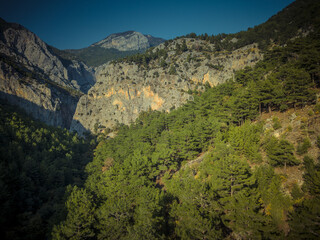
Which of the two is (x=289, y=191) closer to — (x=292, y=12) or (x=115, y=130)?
(x=115, y=130)

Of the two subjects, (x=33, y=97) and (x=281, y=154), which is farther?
(x=33, y=97)

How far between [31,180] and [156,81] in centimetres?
8124

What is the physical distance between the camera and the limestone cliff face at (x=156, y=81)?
301 ft

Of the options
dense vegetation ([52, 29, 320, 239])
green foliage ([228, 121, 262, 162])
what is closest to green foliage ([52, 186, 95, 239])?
dense vegetation ([52, 29, 320, 239])

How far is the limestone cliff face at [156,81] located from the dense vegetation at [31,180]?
40.2 m

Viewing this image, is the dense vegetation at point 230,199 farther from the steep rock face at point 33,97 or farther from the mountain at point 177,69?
the steep rock face at point 33,97

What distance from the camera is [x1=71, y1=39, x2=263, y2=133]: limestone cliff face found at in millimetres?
91688

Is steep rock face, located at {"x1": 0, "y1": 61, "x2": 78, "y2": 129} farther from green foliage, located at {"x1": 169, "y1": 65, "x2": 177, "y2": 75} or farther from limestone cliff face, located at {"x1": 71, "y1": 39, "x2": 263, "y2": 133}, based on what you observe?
green foliage, located at {"x1": 169, "y1": 65, "x2": 177, "y2": 75}

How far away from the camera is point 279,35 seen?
3199 inches

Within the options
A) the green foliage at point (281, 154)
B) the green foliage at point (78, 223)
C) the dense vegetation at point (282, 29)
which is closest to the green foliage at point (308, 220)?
the green foliage at point (281, 154)

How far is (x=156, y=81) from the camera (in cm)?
10381

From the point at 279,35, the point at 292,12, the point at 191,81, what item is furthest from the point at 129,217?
the point at 292,12

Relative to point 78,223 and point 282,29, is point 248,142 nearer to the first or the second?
point 78,223

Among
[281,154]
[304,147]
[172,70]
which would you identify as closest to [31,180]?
[281,154]
